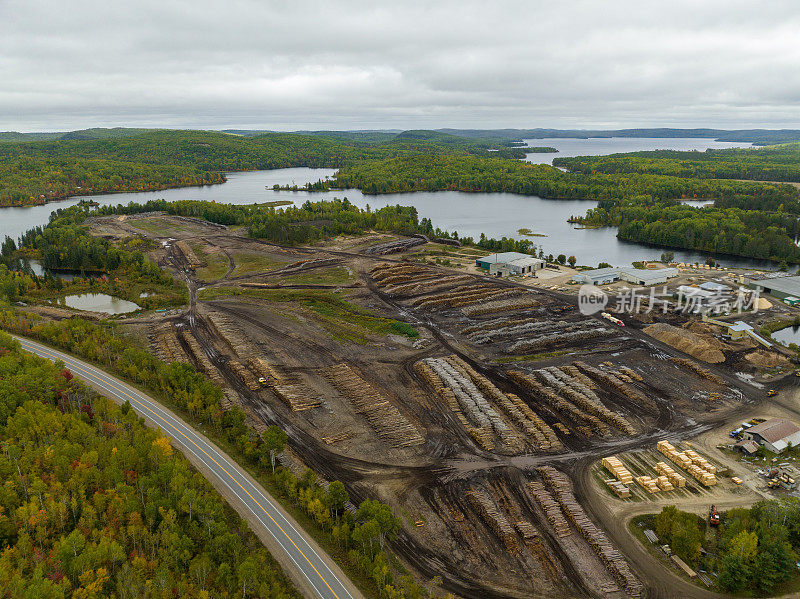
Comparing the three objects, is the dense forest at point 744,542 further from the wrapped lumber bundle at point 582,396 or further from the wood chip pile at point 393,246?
the wood chip pile at point 393,246

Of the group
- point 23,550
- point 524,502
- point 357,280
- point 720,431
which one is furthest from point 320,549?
point 357,280

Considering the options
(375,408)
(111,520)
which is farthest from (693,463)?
(111,520)

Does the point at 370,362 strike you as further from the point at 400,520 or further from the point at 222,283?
the point at 222,283

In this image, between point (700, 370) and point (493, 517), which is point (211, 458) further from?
point (700, 370)

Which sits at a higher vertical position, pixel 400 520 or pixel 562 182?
pixel 562 182

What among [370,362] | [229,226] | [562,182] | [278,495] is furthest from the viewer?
[562,182]

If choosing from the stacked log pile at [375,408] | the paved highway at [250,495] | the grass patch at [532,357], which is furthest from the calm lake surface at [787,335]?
the paved highway at [250,495]
